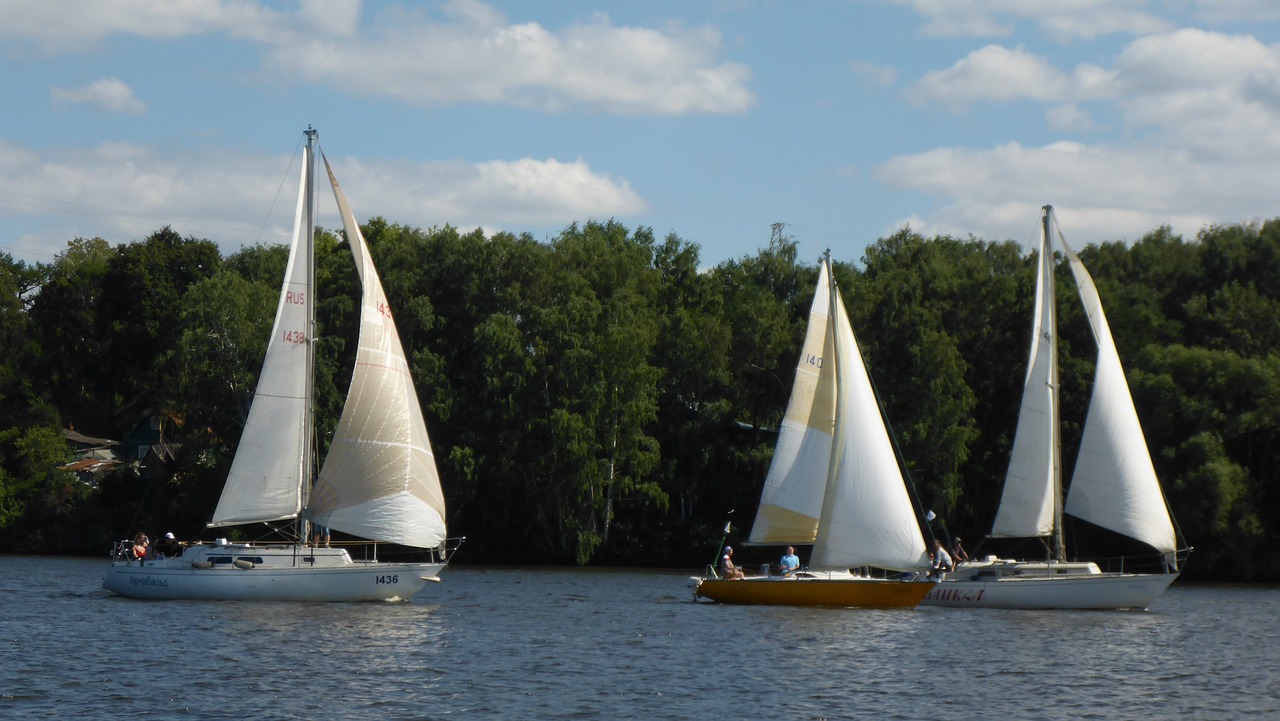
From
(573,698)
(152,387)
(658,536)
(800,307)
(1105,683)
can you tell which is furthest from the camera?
(152,387)

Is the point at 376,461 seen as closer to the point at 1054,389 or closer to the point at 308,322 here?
the point at 308,322

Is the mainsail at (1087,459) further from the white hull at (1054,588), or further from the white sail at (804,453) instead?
the white sail at (804,453)

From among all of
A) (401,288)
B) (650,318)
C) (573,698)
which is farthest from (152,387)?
(573,698)

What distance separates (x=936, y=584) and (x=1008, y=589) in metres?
2.14

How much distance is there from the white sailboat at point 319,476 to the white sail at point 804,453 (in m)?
9.53

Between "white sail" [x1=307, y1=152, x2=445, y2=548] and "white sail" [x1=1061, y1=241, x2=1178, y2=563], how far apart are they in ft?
61.5

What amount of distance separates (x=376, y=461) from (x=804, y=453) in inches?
472

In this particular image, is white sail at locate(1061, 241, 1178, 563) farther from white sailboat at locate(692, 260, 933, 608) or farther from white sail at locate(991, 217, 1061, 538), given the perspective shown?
white sailboat at locate(692, 260, 933, 608)

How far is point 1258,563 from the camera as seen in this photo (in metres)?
65.1

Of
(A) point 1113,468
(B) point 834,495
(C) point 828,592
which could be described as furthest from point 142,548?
(A) point 1113,468

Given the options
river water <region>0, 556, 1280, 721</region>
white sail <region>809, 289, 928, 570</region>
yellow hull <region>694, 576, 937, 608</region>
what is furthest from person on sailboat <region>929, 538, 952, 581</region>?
white sail <region>809, 289, 928, 570</region>

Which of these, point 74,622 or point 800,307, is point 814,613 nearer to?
point 74,622

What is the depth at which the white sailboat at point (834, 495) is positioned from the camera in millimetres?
42625

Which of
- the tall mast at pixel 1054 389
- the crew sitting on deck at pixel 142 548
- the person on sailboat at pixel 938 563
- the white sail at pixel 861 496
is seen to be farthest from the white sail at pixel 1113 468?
the crew sitting on deck at pixel 142 548
